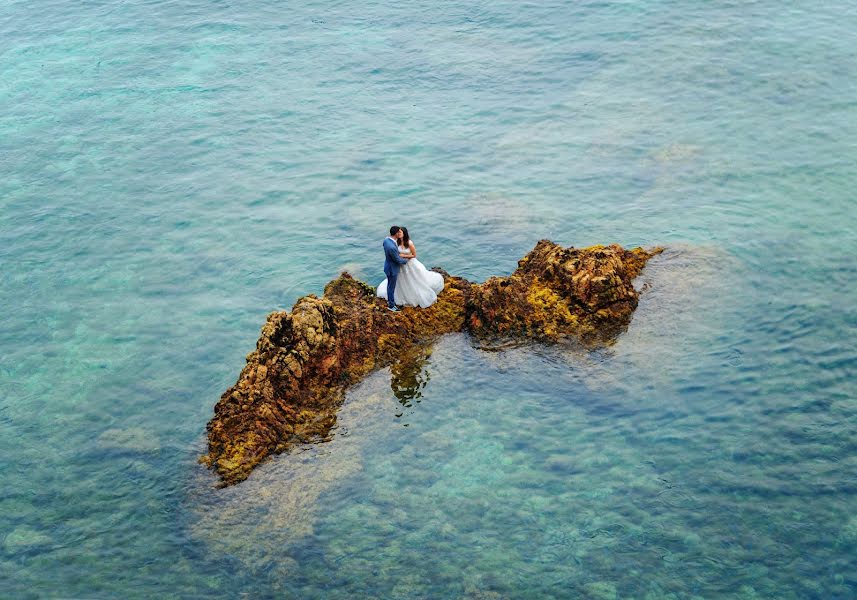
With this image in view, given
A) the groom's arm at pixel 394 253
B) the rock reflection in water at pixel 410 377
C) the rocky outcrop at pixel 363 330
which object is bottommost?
the rock reflection in water at pixel 410 377

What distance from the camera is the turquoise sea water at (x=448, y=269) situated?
14.4 m

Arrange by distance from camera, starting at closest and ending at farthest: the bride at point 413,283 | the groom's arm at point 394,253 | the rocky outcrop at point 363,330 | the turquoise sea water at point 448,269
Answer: the turquoise sea water at point 448,269 < the rocky outcrop at point 363,330 < the groom's arm at point 394,253 < the bride at point 413,283

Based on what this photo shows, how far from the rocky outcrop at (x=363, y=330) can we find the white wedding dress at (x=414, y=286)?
0.75 ft

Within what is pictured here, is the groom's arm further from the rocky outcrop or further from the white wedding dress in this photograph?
the rocky outcrop

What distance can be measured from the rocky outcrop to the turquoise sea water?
540 millimetres

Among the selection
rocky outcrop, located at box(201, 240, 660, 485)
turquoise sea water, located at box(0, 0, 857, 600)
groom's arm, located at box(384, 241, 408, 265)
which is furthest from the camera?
groom's arm, located at box(384, 241, 408, 265)

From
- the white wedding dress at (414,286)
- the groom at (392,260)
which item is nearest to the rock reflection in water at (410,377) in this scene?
the white wedding dress at (414,286)

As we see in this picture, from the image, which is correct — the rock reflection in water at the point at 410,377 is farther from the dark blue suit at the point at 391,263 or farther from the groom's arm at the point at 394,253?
the groom's arm at the point at 394,253

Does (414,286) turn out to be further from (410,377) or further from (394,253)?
(410,377)

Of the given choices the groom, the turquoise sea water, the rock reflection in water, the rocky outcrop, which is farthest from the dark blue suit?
the turquoise sea water

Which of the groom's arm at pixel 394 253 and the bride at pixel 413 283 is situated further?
the bride at pixel 413 283

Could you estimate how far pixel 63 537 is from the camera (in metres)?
15.2

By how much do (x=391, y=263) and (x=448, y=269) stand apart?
11.7ft

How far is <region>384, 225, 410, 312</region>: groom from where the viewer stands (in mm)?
18625
